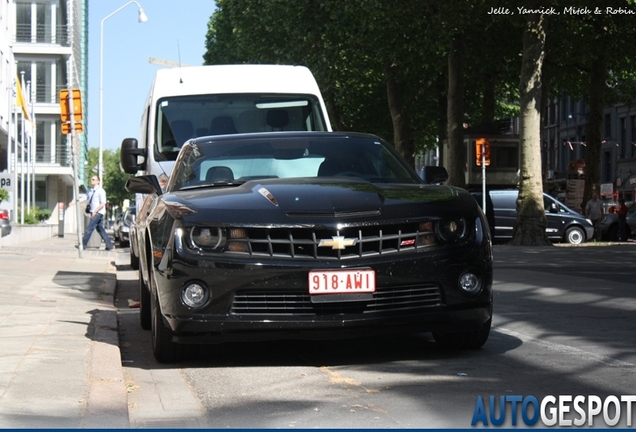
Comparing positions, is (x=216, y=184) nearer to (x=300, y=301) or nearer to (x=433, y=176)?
(x=300, y=301)

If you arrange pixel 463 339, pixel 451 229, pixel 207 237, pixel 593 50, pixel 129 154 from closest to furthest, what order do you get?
pixel 207 237 → pixel 451 229 → pixel 463 339 → pixel 129 154 → pixel 593 50

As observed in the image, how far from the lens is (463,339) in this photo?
8328 mm

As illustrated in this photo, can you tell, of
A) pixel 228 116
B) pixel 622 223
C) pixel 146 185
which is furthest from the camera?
pixel 622 223

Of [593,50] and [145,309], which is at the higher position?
[593,50]

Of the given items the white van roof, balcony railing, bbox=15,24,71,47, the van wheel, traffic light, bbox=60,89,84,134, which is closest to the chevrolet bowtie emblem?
the white van roof

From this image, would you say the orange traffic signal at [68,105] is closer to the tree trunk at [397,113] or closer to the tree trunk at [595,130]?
the tree trunk at [595,130]

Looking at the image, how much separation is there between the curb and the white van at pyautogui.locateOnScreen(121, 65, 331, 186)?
524cm

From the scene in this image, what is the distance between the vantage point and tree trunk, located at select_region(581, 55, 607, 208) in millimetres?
41625

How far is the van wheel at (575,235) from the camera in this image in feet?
122

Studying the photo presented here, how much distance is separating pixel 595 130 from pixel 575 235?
5676 millimetres

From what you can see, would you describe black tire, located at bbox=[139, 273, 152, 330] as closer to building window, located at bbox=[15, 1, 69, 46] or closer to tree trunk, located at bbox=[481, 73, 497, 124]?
tree trunk, located at bbox=[481, 73, 497, 124]

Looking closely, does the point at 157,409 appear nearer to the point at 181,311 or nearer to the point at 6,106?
the point at 181,311

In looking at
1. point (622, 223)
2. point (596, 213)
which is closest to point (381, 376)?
point (596, 213)

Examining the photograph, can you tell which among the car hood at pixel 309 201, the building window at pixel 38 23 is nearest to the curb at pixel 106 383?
the car hood at pixel 309 201
